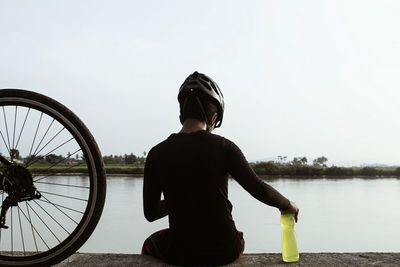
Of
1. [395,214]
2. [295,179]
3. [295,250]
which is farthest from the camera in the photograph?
[295,179]

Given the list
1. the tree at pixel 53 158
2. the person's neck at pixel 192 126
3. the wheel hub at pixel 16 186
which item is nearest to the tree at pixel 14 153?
the wheel hub at pixel 16 186

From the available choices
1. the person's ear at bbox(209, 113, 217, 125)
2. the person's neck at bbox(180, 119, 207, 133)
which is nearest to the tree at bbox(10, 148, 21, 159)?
the person's neck at bbox(180, 119, 207, 133)

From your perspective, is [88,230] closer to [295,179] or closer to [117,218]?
[117,218]

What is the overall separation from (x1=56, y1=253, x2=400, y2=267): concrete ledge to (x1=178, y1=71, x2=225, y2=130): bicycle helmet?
29.2 inches

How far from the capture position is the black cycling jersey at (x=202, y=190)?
1710mm

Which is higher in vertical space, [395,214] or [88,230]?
[88,230]

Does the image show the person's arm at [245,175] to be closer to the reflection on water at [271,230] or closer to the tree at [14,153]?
the tree at [14,153]

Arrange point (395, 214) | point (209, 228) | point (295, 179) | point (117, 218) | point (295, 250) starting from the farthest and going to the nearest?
point (295, 179)
point (395, 214)
point (117, 218)
point (295, 250)
point (209, 228)

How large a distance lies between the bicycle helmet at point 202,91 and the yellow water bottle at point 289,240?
0.63m

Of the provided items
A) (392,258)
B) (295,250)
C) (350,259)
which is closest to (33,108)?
(295,250)

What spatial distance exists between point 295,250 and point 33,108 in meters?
1.56

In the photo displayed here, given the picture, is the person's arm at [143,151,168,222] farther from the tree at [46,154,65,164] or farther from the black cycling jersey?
the tree at [46,154,65,164]

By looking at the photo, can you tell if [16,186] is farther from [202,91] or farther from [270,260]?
[270,260]

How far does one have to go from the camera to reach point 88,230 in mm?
1842
